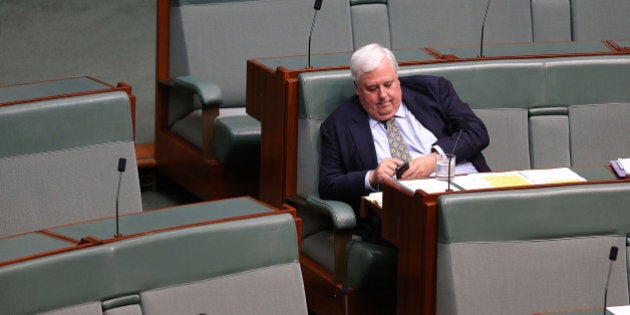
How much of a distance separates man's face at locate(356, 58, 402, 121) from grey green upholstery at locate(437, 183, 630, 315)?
34 cm

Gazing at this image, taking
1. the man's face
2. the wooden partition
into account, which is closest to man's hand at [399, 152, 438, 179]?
the man's face

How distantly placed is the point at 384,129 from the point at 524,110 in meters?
0.25

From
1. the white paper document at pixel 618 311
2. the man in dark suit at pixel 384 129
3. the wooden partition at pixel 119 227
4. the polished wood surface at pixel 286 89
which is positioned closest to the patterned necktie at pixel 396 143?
the man in dark suit at pixel 384 129

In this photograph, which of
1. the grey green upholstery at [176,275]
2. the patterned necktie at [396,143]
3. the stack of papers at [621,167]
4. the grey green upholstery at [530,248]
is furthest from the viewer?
the patterned necktie at [396,143]

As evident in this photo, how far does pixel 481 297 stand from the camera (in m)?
1.48

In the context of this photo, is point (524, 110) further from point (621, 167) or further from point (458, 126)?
point (621, 167)

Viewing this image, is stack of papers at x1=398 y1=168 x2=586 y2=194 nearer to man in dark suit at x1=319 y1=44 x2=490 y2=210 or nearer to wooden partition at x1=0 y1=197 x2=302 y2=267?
man in dark suit at x1=319 y1=44 x2=490 y2=210

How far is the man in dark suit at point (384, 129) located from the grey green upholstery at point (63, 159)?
30 cm

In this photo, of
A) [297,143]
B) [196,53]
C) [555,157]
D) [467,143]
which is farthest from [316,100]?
[196,53]

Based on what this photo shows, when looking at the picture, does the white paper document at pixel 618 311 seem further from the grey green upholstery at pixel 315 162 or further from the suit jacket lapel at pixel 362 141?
the suit jacket lapel at pixel 362 141

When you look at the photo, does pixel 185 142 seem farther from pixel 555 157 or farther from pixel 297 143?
pixel 555 157

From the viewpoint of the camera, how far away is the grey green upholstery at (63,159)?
5.30ft

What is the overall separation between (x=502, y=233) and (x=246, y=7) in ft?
3.22

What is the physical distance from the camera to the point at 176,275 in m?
1.26
